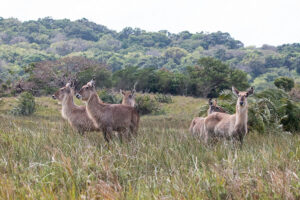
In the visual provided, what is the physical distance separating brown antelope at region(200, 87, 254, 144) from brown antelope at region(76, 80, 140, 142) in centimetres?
147

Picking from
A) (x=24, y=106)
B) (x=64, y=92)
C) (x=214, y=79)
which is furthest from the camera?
(x=214, y=79)

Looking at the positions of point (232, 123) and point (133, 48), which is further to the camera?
point (133, 48)

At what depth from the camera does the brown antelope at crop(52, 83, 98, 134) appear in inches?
364

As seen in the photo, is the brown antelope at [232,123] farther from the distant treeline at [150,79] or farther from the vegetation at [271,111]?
the distant treeline at [150,79]

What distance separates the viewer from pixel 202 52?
103 m

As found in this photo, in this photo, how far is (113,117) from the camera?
777cm

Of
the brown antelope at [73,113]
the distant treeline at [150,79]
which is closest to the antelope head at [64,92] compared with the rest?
the brown antelope at [73,113]

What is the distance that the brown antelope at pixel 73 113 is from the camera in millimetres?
9242

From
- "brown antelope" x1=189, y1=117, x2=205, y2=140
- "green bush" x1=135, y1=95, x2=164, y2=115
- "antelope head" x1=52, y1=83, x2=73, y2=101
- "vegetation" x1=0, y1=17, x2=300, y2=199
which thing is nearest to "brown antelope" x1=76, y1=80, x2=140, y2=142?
"vegetation" x1=0, y1=17, x2=300, y2=199

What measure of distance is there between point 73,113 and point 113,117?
215 centimetres

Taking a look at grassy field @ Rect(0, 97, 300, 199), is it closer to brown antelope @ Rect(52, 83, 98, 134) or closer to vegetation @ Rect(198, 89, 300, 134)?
brown antelope @ Rect(52, 83, 98, 134)

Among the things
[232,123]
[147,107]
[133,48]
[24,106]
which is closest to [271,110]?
[232,123]

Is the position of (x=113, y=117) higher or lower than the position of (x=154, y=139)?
higher

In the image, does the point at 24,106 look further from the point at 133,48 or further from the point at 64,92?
the point at 133,48
